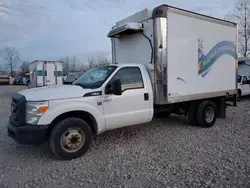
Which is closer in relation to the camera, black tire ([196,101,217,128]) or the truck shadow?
the truck shadow

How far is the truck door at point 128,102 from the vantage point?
4641mm

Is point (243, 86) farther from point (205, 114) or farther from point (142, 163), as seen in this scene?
point (142, 163)

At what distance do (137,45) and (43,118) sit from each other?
323cm

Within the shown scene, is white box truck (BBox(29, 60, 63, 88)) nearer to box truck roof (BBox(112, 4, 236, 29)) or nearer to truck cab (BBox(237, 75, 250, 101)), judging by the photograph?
box truck roof (BBox(112, 4, 236, 29))

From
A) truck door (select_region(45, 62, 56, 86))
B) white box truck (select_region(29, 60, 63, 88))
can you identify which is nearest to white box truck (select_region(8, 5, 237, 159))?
white box truck (select_region(29, 60, 63, 88))

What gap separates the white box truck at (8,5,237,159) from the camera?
403cm

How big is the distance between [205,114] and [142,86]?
8.92ft

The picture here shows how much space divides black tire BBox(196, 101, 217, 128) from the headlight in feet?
14.9

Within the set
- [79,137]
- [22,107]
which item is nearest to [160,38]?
[79,137]

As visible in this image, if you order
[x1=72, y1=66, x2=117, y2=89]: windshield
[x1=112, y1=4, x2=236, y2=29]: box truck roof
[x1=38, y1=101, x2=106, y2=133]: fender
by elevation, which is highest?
[x1=112, y1=4, x2=236, y2=29]: box truck roof

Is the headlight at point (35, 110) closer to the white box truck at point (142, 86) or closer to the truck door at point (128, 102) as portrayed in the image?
the white box truck at point (142, 86)

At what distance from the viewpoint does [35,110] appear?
3.86 m

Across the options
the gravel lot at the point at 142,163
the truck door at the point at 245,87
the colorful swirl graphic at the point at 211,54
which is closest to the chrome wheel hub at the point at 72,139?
the gravel lot at the point at 142,163

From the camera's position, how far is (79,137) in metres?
4.26
